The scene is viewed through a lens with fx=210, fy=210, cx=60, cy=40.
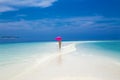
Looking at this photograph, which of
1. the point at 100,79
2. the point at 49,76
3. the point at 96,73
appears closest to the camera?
the point at 100,79

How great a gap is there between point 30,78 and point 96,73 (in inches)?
65.8

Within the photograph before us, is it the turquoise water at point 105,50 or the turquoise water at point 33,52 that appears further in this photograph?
the turquoise water at point 105,50

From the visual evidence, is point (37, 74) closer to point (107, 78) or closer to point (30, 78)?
point (30, 78)

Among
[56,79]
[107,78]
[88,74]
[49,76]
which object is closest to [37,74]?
[49,76]

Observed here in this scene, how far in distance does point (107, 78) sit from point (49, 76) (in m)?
1.34

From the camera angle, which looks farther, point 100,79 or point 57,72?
point 57,72

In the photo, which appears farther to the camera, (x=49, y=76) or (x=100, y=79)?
(x=49, y=76)

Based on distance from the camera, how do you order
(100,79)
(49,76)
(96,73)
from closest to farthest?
(100,79) → (49,76) → (96,73)

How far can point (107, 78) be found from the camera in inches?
186

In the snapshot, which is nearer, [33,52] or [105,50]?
[33,52]

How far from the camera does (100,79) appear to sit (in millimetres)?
4648

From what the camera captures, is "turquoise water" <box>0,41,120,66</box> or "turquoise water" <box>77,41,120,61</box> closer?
"turquoise water" <box>0,41,120,66</box>

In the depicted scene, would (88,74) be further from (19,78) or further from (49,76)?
(19,78)

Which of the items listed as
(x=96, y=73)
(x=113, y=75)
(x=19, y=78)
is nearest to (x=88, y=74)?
(x=96, y=73)
